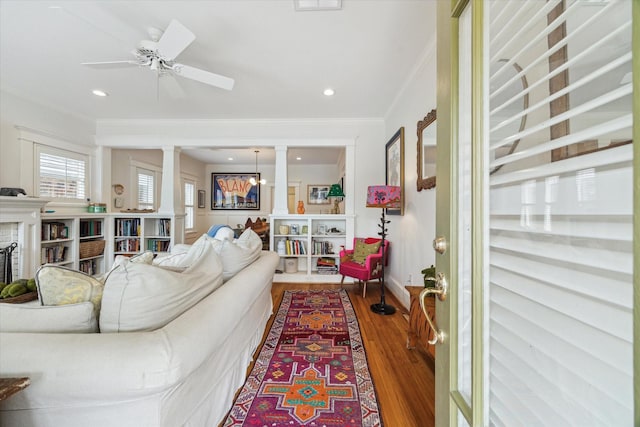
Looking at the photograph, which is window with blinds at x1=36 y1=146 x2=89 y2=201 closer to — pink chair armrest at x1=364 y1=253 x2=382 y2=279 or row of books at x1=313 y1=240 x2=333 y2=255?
row of books at x1=313 y1=240 x2=333 y2=255

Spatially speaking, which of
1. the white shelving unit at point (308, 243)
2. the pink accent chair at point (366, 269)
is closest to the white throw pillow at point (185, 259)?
the pink accent chair at point (366, 269)

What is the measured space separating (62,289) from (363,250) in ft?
10.1

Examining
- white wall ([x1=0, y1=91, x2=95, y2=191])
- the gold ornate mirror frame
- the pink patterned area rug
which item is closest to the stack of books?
the pink patterned area rug

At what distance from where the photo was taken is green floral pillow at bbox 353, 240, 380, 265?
11.4 ft

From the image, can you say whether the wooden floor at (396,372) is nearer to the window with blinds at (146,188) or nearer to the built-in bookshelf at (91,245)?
the built-in bookshelf at (91,245)

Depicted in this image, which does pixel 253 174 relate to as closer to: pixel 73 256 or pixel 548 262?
pixel 73 256

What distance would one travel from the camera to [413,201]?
2.85 meters

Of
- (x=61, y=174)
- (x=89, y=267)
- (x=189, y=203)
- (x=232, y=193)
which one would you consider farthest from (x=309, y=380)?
(x=232, y=193)

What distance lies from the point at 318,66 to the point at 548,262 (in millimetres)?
2669

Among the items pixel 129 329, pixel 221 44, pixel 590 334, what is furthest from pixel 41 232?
pixel 590 334

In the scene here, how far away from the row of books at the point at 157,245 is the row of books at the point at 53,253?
102 cm

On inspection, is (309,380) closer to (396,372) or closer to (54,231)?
(396,372)

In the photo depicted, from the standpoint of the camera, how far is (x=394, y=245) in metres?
3.55

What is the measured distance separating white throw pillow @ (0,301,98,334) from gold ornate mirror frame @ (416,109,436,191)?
7.96ft
